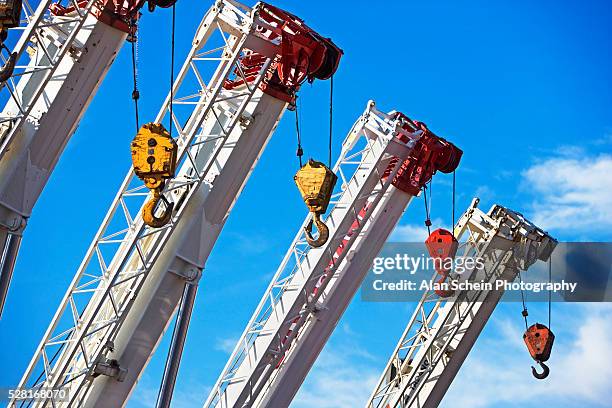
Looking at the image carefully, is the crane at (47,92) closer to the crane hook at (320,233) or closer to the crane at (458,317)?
the crane hook at (320,233)

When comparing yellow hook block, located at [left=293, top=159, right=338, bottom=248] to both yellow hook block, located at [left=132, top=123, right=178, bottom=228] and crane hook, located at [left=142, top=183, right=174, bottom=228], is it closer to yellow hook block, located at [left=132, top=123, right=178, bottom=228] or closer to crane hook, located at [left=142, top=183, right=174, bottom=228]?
crane hook, located at [left=142, top=183, right=174, bottom=228]

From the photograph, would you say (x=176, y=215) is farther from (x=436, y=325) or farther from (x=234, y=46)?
(x=436, y=325)

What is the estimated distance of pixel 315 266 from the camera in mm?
26750

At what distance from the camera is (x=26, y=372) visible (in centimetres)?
2220

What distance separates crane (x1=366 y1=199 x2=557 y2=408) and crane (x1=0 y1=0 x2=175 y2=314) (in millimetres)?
14401

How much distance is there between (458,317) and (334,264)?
692 centimetres

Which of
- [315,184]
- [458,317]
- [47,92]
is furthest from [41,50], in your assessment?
[458,317]

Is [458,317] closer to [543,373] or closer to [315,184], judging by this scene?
[543,373]

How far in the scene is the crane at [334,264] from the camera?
2650cm

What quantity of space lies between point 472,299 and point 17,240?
16168 millimetres

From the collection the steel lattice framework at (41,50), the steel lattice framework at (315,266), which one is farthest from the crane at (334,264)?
the steel lattice framework at (41,50)

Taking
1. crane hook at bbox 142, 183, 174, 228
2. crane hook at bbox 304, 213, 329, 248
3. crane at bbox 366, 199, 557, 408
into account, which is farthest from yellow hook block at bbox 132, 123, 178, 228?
crane at bbox 366, 199, 557, 408

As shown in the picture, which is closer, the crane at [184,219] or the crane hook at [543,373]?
the crane at [184,219]

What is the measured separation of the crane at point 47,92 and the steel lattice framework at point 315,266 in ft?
22.7
